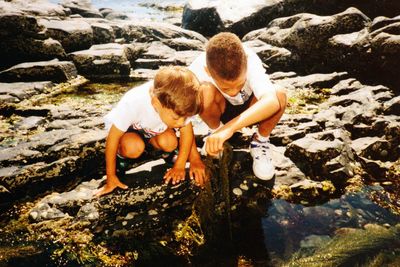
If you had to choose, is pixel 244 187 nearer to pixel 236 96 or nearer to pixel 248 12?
pixel 236 96

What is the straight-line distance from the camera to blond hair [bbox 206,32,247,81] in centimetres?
313

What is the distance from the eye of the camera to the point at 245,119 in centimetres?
317

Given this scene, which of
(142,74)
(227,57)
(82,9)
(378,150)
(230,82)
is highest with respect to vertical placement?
(227,57)

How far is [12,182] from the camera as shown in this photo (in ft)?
11.8

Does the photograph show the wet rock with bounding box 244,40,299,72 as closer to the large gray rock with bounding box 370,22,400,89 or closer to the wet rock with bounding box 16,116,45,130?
the large gray rock with bounding box 370,22,400,89

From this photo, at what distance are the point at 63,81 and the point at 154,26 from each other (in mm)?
4927

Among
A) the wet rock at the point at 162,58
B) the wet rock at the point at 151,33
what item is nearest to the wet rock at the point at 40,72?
the wet rock at the point at 162,58

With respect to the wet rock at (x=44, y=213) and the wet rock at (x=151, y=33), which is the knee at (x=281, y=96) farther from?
the wet rock at (x=151, y=33)

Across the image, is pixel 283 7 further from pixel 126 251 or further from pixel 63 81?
pixel 126 251

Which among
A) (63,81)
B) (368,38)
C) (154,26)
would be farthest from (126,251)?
(154,26)

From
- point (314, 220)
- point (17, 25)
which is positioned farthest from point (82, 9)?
point (314, 220)

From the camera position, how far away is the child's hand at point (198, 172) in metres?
3.59

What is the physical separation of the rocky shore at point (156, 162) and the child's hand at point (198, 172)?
86mm

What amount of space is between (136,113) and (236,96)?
120cm
